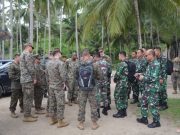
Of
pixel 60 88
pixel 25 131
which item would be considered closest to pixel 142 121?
pixel 60 88

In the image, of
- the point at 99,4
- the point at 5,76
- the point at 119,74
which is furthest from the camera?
the point at 99,4

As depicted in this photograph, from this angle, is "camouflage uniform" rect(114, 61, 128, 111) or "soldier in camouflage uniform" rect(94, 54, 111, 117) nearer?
"camouflage uniform" rect(114, 61, 128, 111)

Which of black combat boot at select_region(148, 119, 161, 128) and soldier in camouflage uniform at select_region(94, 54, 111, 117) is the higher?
soldier in camouflage uniform at select_region(94, 54, 111, 117)

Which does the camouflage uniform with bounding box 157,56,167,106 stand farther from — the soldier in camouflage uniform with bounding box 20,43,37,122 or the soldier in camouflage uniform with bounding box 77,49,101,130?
the soldier in camouflage uniform with bounding box 20,43,37,122

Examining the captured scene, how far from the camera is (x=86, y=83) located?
27.7 ft

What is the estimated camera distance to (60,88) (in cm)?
885

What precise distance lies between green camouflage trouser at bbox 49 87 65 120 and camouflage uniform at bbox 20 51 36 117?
29.6 inches

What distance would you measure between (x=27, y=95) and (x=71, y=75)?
2.67m

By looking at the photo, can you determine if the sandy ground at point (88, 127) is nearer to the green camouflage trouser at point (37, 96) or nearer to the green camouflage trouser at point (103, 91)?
the green camouflage trouser at point (103, 91)

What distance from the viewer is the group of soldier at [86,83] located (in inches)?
334

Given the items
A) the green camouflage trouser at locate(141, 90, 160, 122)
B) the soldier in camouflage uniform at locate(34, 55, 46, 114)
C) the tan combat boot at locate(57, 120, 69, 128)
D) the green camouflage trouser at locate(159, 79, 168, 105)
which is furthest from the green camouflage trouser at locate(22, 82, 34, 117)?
the green camouflage trouser at locate(159, 79, 168, 105)

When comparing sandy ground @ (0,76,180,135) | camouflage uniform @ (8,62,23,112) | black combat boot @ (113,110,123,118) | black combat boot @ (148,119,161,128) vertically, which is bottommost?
sandy ground @ (0,76,180,135)

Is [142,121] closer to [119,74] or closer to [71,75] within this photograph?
[119,74]

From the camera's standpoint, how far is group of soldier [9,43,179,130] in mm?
8477
